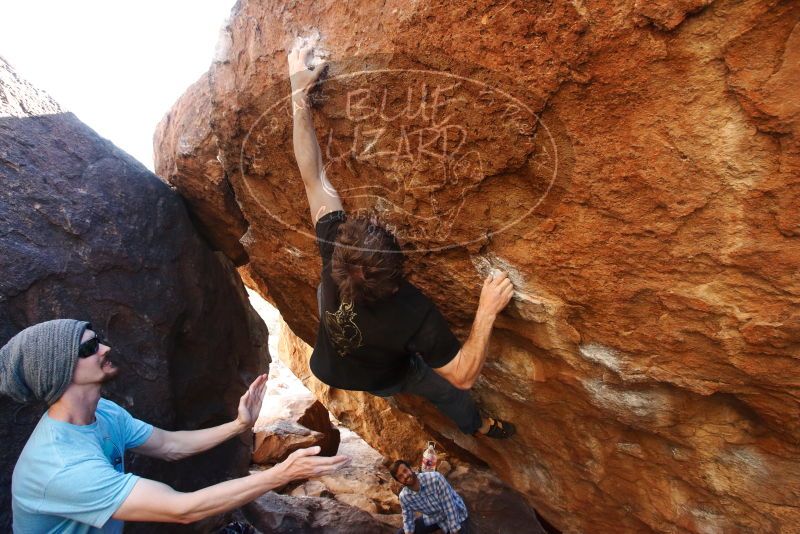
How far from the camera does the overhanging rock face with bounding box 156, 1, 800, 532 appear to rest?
5.42 feet

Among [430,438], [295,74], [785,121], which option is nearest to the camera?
[785,121]

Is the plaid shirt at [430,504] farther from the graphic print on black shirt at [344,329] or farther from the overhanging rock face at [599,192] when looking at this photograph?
the graphic print on black shirt at [344,329]

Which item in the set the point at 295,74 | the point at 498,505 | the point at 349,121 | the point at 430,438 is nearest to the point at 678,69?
the point at 349,121

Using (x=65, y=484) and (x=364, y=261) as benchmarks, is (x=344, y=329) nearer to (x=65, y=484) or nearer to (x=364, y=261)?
(x=364, y=261)

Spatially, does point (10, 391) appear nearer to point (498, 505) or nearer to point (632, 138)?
point (632, 138)

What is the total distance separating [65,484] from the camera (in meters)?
1.85

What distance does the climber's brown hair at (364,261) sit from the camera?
2.21 meters

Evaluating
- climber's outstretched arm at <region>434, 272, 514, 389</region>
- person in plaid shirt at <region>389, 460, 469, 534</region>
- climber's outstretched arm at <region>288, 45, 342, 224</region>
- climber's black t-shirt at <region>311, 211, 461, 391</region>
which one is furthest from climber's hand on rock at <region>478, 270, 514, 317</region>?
person in plaid shirt at <region>389, 460, 469, 534</region>

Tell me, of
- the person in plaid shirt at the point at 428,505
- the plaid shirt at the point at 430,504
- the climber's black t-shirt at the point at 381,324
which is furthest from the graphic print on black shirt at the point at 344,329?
the plaid shirt at the point at 430,504

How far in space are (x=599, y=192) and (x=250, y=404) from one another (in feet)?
6.63

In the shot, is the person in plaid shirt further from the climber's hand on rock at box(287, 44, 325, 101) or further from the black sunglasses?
the climber's hand on rock at box(287, 44, 325, 101)

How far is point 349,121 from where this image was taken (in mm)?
2350

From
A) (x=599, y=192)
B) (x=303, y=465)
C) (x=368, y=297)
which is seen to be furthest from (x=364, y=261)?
(x=599, y=192)

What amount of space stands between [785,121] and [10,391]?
9.28 feet
